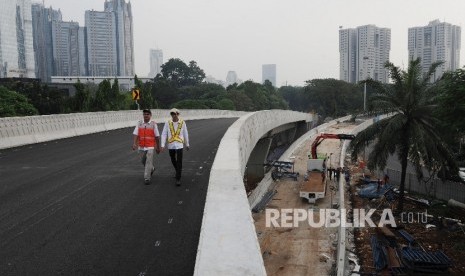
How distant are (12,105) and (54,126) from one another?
28847 mm

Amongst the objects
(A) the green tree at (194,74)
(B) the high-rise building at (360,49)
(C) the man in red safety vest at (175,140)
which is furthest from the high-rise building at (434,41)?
(C) the man in red safety vest at (175,140)

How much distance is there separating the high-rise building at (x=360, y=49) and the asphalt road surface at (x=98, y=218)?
139986 mm

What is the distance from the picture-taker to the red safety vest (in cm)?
834

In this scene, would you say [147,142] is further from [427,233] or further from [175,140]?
[427,233]

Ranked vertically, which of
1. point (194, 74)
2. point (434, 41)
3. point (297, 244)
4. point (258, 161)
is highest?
point (434, 41)

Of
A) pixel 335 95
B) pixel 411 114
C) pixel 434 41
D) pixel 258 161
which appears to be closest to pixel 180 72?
pixel 335 95

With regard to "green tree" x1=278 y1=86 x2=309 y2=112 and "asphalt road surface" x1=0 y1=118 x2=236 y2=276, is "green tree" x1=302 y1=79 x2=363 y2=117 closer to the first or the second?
"green tree" x1=278 y1=86 x2=309 y2=112

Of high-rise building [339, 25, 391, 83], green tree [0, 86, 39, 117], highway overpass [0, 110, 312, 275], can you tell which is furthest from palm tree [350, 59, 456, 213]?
high-rise building [339, 25, 391, 83]

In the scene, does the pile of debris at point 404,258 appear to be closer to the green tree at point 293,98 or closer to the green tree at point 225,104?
the green tree at point 225,104

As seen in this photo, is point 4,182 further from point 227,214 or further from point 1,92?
point 1,92

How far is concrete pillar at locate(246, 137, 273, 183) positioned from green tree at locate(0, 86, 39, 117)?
2467cm

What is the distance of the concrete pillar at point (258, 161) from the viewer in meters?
37.2

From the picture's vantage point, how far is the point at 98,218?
6.14m

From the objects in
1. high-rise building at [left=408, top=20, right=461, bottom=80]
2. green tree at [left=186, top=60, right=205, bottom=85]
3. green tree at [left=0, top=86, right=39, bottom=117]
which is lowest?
green tree at [left=0, top=86, right=39, bottom=117]
